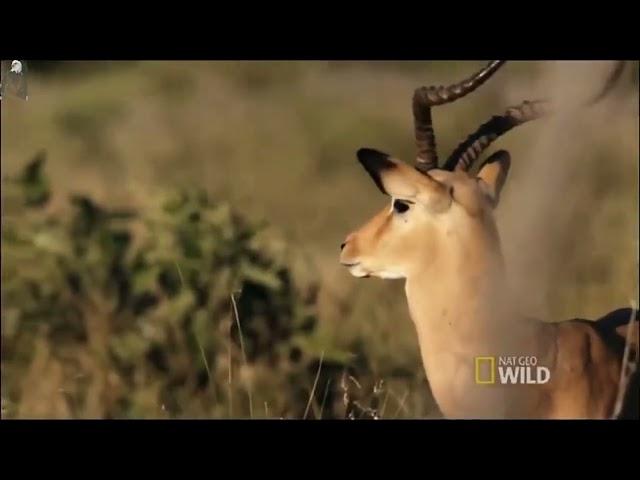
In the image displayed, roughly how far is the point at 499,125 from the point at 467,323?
2.61 ft

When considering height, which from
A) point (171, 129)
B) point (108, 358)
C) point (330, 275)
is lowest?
point (108, 358)

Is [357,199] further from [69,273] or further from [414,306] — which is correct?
[69,273]

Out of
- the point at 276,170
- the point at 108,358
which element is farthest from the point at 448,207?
the point at 108,358

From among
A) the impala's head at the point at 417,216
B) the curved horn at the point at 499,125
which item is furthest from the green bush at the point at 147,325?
the curved horn at the point at 499,125

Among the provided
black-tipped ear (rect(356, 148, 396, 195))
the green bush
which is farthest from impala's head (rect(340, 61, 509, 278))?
the green bush

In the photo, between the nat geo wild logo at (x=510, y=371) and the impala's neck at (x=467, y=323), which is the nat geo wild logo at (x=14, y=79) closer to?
the impala's neck at (x=467, y=323)

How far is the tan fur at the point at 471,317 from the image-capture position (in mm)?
4141

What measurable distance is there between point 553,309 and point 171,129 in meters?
1.68

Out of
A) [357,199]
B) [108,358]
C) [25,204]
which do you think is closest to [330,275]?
[357,199]

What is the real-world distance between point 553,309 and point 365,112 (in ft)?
3.55

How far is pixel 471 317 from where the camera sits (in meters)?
4.20

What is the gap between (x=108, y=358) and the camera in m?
4.25

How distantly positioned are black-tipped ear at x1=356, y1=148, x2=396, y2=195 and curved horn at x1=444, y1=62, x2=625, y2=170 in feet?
0.76

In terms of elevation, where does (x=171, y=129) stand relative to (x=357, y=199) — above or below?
above
